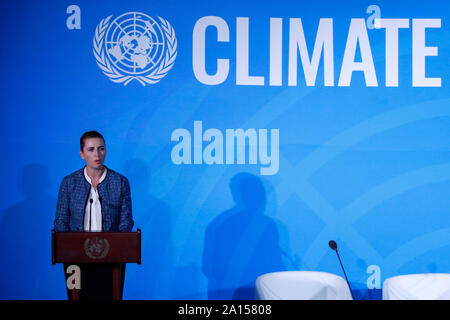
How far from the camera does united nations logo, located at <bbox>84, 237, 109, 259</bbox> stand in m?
3.21

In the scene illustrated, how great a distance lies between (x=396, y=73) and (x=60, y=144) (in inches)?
115

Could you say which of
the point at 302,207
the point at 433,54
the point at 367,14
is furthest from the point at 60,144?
the point at 433,54

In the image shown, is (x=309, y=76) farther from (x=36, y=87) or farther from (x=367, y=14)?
(x=36, y=87)

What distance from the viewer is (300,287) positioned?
369 cm

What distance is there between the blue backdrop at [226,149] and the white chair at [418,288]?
44.0 inches

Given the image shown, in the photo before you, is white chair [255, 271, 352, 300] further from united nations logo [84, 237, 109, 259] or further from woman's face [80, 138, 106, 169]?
woman's face [80, 138, 106, 169]

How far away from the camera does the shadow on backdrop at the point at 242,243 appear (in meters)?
4.76

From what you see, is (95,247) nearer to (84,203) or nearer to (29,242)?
(84,203)

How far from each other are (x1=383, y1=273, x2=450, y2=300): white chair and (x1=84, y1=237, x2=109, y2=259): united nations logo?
1839 millimetres

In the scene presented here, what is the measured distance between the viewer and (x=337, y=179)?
15.7ft

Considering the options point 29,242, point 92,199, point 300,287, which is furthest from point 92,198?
point 300,287

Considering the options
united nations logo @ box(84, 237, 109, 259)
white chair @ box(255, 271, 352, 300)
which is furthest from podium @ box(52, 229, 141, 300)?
white chair @ box(255, 271, 352, 300)

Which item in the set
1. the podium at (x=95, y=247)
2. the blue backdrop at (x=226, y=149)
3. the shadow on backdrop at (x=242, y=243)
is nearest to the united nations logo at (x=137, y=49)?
the blue backdrop at (x=226, y=149)

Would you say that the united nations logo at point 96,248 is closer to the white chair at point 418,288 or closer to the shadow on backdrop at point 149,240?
the shadow on backdrop at point 149,240
